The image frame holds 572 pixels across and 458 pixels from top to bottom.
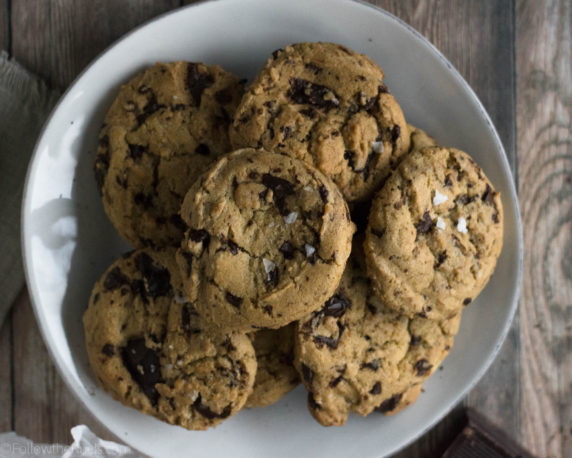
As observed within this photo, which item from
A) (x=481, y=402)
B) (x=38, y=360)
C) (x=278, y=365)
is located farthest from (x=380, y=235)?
(x=38, y=360)

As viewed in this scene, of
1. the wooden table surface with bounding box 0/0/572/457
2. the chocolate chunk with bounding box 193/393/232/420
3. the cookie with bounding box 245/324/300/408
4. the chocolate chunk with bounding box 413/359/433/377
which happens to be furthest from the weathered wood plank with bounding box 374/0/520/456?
the chocolate chunk with bounding box 193/393/232/420

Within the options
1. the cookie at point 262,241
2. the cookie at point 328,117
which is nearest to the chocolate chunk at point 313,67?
the cookie at point 328,117

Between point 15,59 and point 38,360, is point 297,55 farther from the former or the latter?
point 38,360

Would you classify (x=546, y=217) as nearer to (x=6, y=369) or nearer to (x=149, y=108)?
(x=149, y=108)

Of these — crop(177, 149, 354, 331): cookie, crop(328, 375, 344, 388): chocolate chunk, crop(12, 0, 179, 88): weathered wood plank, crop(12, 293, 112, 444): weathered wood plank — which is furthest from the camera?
crop(12, 293, 112, 444): weathered wood plank

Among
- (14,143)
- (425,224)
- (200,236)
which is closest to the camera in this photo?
(200,236)

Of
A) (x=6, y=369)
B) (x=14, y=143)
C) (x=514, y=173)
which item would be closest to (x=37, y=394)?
(x=6, y=369)

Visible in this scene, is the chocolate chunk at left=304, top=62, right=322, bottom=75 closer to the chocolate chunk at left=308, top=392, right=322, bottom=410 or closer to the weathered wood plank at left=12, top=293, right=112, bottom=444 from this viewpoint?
the chocolate chunk at left=308, top=392, right=322, bottom=410
